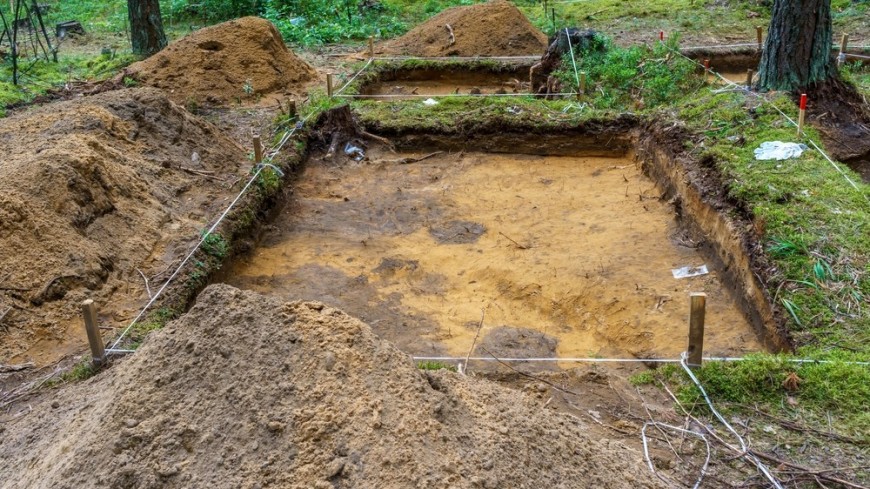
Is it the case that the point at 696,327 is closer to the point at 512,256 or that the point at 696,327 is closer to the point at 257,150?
the point at 512,256

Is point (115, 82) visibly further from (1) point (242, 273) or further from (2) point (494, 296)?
(2) point (494, 296)

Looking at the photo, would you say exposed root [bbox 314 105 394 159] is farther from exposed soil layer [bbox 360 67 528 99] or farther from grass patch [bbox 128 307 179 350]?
grass patch [bbox 128 307 179 350]

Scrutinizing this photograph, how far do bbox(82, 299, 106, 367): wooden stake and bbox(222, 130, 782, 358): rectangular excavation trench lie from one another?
1.80 meters

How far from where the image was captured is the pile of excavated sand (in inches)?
106

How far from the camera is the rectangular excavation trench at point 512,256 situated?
211 inches

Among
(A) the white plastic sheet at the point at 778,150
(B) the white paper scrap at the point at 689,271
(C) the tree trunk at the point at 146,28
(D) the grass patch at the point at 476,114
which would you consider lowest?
(B) the white paper scrap at the point at 689,271

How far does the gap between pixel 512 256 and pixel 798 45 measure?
13.8 feet

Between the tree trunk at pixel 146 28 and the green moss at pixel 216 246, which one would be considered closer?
the green moss at pixel 216 246

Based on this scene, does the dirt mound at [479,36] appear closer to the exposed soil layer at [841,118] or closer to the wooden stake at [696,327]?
the exposed soil layer at [841,118]

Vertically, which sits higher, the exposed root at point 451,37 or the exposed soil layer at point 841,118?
the exposed root at point 451,37

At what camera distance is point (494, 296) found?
597 centimetres

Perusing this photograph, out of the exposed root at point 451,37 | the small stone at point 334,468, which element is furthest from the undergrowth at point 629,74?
the small stone at point 334,468

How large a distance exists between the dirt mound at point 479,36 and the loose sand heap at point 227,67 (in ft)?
8.47

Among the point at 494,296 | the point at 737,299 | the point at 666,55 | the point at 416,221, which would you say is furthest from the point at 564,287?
the point at 666,55
